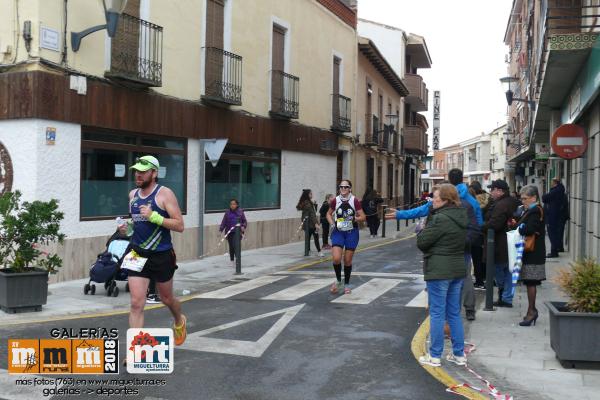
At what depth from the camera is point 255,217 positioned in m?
17.7

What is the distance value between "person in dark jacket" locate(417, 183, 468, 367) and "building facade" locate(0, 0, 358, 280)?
7.12 meters

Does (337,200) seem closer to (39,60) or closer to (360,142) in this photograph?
(39,60)

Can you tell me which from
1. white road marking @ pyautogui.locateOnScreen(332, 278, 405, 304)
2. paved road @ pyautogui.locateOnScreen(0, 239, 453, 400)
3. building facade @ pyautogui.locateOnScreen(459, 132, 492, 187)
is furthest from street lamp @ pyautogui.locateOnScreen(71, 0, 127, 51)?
building facade @ pyautogui.locateOnScreen(459, 132, 492, 187)

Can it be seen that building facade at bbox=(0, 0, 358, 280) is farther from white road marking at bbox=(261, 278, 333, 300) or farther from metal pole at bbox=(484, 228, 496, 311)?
metal pole at bbox=(484, 228, 496, 311)

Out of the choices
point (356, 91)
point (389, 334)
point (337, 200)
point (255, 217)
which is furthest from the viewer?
point (356, 91)

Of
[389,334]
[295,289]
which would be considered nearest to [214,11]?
[295,289]

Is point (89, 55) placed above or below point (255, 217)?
above

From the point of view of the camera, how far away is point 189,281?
37.3ft

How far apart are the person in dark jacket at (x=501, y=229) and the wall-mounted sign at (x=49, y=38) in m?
7.38

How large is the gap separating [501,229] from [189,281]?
18.2 ft

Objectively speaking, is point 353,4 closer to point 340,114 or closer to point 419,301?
point 340,114

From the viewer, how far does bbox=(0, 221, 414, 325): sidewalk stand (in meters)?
8.23

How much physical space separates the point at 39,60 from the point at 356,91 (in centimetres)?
1716

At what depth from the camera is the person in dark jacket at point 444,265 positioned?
5770 mm
